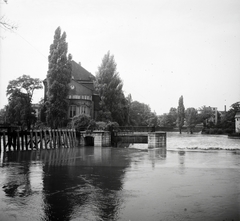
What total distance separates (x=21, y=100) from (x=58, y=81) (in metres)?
15.4

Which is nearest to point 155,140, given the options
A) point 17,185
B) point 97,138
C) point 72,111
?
point 97,138

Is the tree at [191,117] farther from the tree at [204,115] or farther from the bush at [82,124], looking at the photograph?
the bush at [82,124]

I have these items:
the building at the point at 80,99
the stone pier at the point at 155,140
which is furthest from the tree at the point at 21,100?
the stone pier at the point at 155,140

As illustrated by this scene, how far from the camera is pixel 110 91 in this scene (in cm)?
5497

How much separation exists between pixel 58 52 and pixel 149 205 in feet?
136

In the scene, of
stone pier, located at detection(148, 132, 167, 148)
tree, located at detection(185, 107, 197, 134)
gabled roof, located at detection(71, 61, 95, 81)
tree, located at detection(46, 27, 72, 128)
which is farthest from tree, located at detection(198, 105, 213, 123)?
stone pier, located at detection(148, 132, 167, 148)

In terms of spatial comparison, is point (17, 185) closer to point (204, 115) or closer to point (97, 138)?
point (97, 138)

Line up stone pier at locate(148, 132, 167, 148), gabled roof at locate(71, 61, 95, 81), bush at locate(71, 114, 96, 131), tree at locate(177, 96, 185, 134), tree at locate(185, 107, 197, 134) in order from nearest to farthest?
stone pier at locate(148, 132, 167, 148), bush at locate(71, 114, 96, 131), gabled roof at locate(71, 61, 95, 81), tree at locate(177, 96, 185, 134), tree at locate(185, 107, 197, 134)

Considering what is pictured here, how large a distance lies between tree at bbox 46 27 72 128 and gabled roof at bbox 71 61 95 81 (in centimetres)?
1529

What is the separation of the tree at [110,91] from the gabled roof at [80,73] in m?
8.81

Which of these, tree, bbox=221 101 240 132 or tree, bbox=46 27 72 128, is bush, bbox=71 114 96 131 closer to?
tree, bbox=46 27 72 128

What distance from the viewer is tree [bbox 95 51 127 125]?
2156 inches

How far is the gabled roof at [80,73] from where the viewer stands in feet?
212

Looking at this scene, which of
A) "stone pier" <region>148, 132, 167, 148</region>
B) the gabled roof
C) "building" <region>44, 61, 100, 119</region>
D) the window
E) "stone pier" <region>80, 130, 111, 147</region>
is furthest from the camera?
the gabled roof
